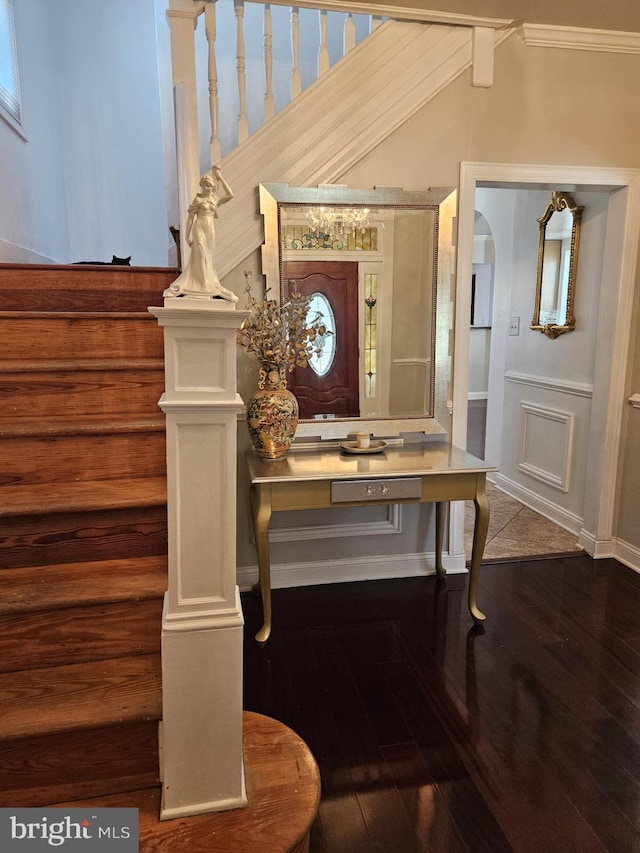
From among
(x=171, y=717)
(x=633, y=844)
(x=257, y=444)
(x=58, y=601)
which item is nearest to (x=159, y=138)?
(x=257, y=444)

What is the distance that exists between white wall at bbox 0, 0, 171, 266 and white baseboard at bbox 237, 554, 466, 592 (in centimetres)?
246

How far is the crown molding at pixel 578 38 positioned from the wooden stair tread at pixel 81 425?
2.44 meters

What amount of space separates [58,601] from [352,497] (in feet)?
3.93

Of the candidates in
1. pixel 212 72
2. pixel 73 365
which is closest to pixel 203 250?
pixel 73 365

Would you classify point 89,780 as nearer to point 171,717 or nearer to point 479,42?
point 171,717

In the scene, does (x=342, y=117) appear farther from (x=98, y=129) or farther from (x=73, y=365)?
(x=98, y=129)

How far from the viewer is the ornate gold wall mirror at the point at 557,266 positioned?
11.1 ft

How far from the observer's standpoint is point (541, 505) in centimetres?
384

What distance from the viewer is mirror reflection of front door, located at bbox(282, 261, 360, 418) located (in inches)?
102

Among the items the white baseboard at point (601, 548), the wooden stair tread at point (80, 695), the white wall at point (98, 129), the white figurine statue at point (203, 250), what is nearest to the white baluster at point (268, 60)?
the white figurine statue at point (203, 250)

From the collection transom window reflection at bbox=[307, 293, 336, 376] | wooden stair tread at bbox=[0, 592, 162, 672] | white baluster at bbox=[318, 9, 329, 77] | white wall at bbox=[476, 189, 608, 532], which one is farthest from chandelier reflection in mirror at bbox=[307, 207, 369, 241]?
wooden stair tread at bbox=[0, 592, 162, 672]

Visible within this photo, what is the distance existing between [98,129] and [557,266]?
334 cm

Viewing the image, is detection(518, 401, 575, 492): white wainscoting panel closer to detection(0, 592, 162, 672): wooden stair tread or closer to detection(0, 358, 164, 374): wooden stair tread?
detection(0, 358, 164, 374): wooden stair tread

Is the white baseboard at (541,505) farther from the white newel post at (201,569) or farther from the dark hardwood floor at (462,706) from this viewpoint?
the white newel post at (201,569)
